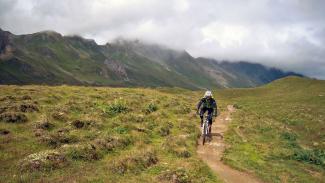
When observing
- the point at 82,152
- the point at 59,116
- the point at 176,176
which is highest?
the point at 59,116

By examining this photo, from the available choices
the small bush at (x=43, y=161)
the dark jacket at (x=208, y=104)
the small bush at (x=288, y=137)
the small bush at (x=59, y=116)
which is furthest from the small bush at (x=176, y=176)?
the small bush at (x=288, y=137)

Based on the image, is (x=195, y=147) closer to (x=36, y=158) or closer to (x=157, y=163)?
(x=157, y=163)

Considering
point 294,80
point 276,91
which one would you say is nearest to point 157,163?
point 276,91

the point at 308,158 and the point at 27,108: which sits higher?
the point at 27,108

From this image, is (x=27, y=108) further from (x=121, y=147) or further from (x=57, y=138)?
(x=121, y=147)

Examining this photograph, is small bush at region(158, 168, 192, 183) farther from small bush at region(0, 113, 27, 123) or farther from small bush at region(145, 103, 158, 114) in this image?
small bush at region(145, 103, 158, 114)

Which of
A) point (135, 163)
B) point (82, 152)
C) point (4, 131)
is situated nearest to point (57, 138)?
point (82, 152)

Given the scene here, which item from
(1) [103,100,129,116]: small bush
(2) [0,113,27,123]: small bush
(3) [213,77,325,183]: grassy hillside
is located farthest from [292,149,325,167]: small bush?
(2) [0,113,27,123]: small bush

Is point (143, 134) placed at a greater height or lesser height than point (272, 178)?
greater

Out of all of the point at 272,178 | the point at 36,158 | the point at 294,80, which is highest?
the point at 294,80

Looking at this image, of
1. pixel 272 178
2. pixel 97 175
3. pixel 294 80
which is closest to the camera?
pixel 97 175

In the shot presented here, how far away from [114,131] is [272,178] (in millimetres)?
11184

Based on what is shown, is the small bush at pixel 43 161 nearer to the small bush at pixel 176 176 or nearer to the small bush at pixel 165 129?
the small bush at pixel 176 176

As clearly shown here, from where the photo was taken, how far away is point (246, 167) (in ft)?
72.5
